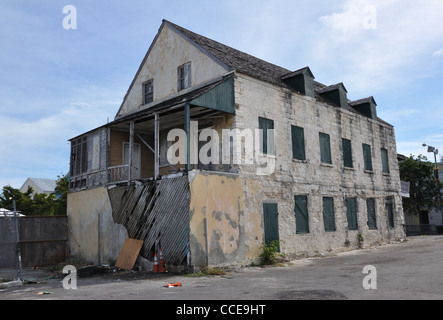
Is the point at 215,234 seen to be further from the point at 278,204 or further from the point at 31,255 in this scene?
the point at 31,255

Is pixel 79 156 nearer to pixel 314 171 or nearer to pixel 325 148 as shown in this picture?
pixel 314 171

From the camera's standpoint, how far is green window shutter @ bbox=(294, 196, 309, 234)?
1576 centimetres

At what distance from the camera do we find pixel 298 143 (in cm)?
1648

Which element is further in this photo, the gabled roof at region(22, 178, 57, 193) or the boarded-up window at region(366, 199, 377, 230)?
the gabled roof at region(22, 178, 57, 193)

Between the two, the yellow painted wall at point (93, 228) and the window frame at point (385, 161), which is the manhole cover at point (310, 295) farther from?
the window frame at point (385, 161)

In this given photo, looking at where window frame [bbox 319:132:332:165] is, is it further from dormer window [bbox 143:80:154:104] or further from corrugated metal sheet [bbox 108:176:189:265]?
dormer window [bbox 143:80:154:104]

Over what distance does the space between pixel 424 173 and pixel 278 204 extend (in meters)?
26.7

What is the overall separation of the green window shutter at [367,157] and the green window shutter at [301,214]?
6236 mm

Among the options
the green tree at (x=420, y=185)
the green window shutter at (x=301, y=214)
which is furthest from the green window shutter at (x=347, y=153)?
the green tree at (x=420, y=185)

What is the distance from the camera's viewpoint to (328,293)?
7.58 m

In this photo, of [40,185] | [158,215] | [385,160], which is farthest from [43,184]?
[385,160]

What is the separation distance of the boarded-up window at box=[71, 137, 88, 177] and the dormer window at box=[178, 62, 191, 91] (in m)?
5.28

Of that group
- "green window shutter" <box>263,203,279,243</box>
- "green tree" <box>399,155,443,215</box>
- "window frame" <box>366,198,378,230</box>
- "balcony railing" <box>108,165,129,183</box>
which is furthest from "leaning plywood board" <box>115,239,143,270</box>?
"green tree" <box>399,155,443,215</box>
